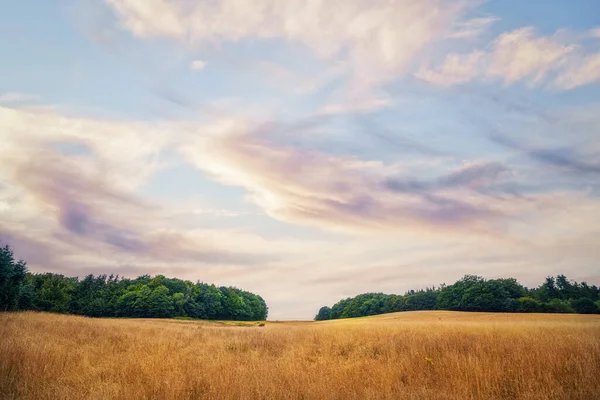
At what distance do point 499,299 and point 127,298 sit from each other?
11418 centimetres

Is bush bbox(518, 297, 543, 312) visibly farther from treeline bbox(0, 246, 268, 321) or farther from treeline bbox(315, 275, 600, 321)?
treeline bbox(0, 246, 268, 321)

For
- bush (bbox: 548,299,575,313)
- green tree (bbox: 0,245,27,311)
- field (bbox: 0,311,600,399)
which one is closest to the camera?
field (bbox: 0,311,600,399)

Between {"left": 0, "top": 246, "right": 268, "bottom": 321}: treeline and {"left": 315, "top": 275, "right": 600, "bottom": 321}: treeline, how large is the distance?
66.5m

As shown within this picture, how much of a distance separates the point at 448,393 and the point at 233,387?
497 centimetres

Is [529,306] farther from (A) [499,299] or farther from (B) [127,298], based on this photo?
(B) [127,298]

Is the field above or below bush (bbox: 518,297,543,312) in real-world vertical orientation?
above

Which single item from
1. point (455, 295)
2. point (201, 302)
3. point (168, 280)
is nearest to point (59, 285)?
point (168, 280)

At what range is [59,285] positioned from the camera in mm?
82812

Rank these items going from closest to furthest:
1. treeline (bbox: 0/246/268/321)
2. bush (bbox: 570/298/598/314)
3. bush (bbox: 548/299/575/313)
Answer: treeline (bbox: 0/246/268/321) → bush (bbox: 548/299/575/313) → bush (bbox: 570/298/598/314)

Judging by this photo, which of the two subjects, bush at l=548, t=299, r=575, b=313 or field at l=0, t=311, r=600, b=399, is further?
bush at l=548, t=299, r=575, b=313

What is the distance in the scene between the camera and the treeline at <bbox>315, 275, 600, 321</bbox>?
85.8m

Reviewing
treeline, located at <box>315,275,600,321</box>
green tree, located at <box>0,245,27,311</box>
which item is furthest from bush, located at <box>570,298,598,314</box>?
green tree, located at <box>0,245,27,311</box>

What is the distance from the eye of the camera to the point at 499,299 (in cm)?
8994

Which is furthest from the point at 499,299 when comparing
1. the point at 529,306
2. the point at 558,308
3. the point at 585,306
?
the point at 585,306
